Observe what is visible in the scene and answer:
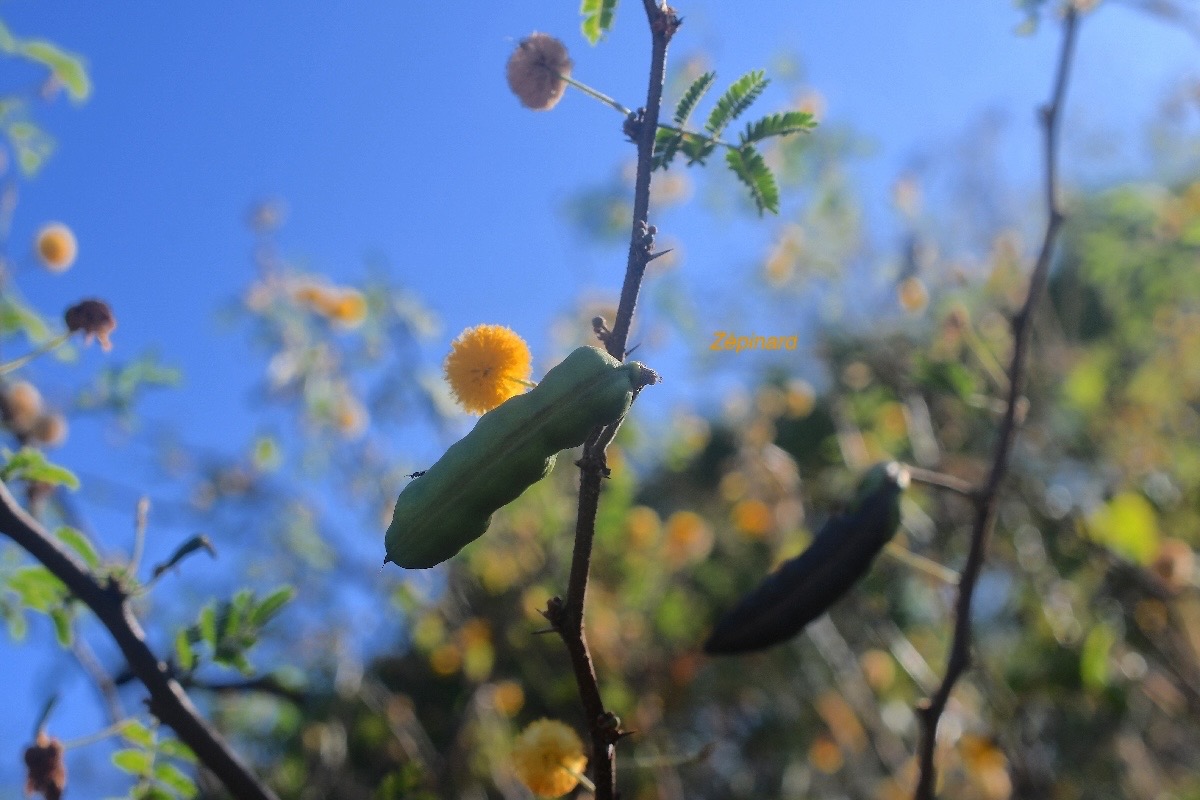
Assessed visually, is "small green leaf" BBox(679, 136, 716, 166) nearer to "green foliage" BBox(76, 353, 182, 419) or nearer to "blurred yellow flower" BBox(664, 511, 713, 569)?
"green foliage" BBox(76, 353, 182, 419)

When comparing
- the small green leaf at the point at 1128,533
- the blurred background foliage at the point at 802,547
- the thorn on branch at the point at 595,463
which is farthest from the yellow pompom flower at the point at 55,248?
the small green leaf at the point at 1128,533

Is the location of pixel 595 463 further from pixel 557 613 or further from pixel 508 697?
pixel 508 697

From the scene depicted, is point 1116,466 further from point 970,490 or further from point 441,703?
point 441,703

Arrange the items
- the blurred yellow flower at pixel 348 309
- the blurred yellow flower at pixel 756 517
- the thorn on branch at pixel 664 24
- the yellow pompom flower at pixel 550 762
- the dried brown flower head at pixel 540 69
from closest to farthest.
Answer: the thorn on branch at pixel 664 24 → the yellow pompom flower at pixel 550 762 → the dried brown flower head at pixel 540 69 → the blurred yellow flower at pixel 348 309 → the blurred yellow flower at pixel 756 517

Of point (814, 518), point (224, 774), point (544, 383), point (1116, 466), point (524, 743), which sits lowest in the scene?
point (1116, 466)

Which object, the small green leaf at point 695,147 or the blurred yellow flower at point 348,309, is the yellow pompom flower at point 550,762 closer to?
the small green leaf at point 695,147

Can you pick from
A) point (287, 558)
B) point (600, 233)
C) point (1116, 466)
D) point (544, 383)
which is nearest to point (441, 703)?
point (287, 558)

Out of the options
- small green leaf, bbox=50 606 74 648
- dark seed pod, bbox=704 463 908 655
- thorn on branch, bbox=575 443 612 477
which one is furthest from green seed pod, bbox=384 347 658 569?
small green leaf, bbox=50 606 74 648
